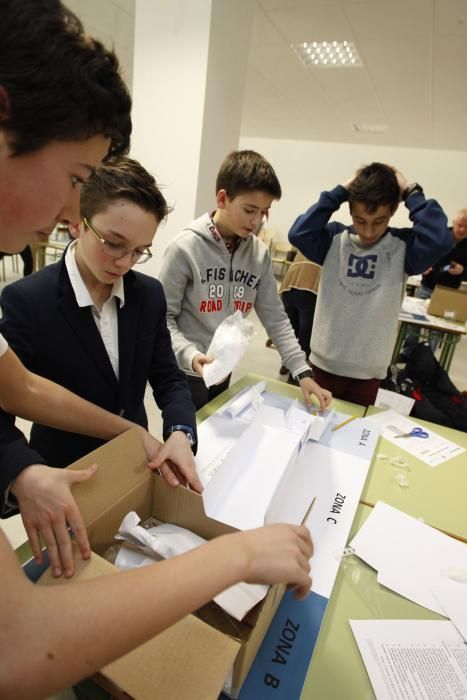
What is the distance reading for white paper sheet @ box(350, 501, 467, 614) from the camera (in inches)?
27.7

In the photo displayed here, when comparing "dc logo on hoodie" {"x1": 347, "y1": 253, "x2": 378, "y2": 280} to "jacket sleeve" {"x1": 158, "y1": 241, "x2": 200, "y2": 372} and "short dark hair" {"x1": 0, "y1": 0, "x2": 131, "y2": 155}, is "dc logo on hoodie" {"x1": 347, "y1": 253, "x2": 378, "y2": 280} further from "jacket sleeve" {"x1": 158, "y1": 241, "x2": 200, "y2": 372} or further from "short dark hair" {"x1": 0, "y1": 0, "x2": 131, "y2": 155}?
"short dark hair" {"x1": 0, "y1": 0, "x2": 131, "y2": 155}

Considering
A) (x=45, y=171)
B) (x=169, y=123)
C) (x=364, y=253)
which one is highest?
(x=169, y=123)


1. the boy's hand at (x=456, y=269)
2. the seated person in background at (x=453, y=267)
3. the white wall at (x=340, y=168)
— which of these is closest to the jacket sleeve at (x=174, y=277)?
the seated person in background at (x=453, y=267)

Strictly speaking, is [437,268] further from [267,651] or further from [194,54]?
[267,651]

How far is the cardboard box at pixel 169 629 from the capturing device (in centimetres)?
41

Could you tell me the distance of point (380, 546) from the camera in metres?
0.77

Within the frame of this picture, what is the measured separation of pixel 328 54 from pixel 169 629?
455cm

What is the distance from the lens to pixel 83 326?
0.88 meters

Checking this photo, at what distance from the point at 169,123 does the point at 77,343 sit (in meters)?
2.24

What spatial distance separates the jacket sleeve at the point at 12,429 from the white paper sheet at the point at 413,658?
593mm

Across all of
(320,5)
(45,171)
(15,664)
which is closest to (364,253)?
(45,171)

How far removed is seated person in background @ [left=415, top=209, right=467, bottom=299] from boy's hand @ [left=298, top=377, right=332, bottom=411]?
9.27ft

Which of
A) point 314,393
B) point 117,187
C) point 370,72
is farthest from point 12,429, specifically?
point 370,72

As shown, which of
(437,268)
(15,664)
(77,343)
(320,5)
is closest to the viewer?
(15,664)
